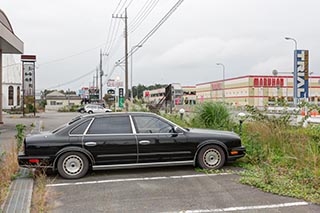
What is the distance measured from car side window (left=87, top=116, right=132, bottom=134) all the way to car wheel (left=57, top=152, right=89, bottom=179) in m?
0.58

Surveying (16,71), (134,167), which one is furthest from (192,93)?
(134,167)

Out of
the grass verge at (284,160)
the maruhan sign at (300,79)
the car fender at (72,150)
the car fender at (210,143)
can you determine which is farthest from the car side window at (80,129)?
the maruhan sign at (300,79)

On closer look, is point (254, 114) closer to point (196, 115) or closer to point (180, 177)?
point (196, 115)

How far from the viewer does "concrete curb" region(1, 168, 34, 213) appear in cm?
494

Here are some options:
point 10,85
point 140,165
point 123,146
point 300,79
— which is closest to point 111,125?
point 123,146

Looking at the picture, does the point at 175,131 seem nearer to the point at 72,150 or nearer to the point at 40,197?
the point at 72,150

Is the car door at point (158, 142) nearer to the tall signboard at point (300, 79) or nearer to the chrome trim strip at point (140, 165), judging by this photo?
the chrome trim strip at point (140, 165)

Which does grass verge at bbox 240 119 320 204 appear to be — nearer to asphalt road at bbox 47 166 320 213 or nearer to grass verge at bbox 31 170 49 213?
asphalt road at bbox 47 166 320 213

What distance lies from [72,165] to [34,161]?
76 cm

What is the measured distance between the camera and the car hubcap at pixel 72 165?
22.4 feet

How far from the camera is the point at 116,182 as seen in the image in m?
6.51

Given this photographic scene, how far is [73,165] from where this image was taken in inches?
270

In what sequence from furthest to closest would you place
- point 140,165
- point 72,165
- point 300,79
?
point 300,79 → point 140,165 → point 72,165

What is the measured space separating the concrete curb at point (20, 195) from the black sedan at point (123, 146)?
0.36 metres
